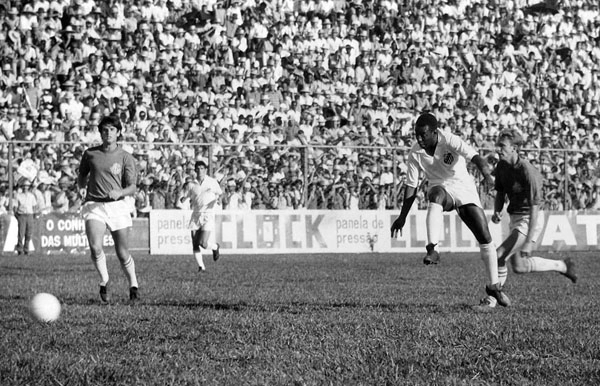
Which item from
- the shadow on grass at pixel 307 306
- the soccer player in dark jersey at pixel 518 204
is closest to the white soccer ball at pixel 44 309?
the shadow on grass at pixel 307 306

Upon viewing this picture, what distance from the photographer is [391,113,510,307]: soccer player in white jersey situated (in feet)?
37.7

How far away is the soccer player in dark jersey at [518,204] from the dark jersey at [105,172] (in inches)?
183

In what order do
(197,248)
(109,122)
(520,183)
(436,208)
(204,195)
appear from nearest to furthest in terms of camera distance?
(436,208) < (109,122) < (520,183) < (197,248) < (204,195)

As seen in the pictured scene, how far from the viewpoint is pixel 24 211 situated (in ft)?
86.2

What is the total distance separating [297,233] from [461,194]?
17.3 meters

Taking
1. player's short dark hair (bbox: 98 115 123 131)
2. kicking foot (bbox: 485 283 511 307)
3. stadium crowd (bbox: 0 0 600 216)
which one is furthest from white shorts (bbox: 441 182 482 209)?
stadium crowd (bbox: 0 0 600 216)

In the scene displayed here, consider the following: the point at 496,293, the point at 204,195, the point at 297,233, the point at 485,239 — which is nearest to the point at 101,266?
the point at 485,239

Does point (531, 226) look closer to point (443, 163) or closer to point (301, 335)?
point (443, 163)

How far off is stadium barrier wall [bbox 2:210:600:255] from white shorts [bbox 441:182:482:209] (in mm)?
16644

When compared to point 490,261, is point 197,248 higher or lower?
lower

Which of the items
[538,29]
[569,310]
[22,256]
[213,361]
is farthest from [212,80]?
[213,361]

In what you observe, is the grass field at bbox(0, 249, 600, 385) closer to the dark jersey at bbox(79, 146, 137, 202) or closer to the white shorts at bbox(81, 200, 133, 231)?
the white shorts at bbox(81, 200, 133, 231)

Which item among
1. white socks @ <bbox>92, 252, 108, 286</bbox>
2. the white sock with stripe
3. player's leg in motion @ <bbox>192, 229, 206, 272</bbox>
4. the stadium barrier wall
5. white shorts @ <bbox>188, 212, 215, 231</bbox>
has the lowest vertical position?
the stadium barrier wall

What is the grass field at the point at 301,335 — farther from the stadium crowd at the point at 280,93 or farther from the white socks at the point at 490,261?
the stadium crowd at the point at 280,93
